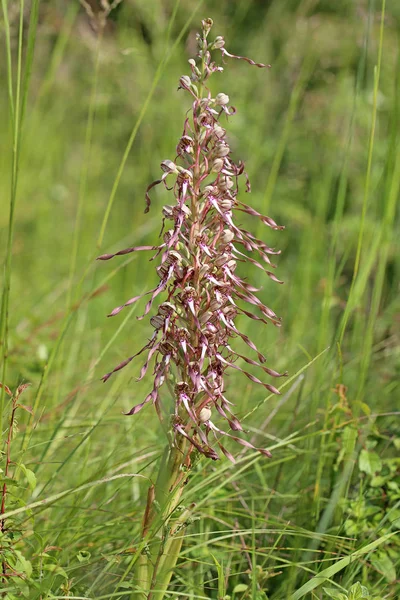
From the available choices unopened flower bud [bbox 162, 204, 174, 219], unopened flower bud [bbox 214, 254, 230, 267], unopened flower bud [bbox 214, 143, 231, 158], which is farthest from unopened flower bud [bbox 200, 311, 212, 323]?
unopened flower bud [bbox 214, 143, 231, 158]

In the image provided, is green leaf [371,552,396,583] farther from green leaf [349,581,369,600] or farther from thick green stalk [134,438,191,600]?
thick green stalk [134,438,191,600]

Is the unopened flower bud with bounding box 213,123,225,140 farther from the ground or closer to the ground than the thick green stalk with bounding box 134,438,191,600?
farther from the ground

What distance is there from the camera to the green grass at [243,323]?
69.1 inches

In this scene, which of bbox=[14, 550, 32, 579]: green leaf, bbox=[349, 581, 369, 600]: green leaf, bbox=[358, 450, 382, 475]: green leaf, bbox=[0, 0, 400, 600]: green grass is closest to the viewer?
bbox=[14, 550, 32, 579]: green leaf

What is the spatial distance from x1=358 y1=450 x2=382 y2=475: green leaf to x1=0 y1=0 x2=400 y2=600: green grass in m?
0.05

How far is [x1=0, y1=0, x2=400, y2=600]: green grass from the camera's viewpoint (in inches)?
69.1

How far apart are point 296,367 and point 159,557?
162 centimetres

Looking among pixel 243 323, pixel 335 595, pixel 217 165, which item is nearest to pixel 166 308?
pixel 217 165

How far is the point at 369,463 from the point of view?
1.99m

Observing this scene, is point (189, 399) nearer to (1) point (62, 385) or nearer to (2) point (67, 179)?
(1) point (62, 385)

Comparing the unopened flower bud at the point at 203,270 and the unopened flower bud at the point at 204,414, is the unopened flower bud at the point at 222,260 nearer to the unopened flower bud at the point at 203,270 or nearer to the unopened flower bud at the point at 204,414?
the unopened flower bud at the point at 203,270

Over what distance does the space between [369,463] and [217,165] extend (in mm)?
1021

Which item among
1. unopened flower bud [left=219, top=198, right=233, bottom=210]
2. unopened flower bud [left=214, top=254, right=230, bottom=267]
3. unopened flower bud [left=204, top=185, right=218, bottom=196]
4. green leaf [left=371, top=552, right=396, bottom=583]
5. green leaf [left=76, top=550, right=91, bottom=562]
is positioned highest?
unopened flower bud [left=204, top=185, right=218, bottom=196]

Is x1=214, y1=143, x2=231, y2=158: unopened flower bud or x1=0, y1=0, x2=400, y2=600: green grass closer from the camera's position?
x1=214, y1=143, x2=231, y2=158: unopened flower bud
